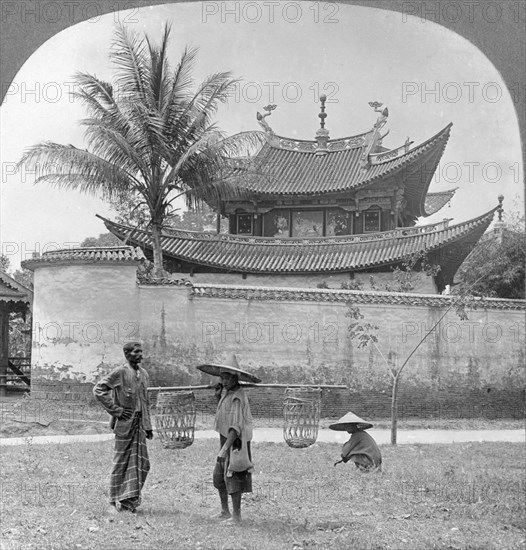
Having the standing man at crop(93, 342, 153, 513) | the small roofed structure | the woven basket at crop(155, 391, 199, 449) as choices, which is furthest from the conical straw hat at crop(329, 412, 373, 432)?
the small roofed structure

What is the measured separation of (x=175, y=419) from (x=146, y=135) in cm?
629

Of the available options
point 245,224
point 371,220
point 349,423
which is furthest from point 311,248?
point 349,423

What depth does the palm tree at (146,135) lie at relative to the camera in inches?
483

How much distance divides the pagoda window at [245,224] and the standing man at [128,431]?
1255 cm

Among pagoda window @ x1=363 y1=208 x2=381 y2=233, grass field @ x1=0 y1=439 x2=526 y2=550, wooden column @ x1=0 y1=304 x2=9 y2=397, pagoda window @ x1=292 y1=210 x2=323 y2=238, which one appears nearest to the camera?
grass field @ x1=0 y1=439 x2=526 y2=550

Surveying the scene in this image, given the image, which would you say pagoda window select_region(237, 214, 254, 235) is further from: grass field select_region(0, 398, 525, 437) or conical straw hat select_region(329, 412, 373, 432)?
conical straw hat select_region(329, 412, 373, 432)

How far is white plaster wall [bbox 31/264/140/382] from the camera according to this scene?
456 inches

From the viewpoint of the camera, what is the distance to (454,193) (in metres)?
20.4

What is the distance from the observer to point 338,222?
1750cm

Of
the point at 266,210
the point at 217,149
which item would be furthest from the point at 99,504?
the point at 266,210

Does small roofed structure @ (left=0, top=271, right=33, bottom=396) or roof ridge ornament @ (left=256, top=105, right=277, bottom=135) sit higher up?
roof ridge ornament @ (left=256, top=105, right=277, bottom=135)

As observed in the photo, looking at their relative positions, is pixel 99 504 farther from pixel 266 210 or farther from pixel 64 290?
pixel 266 210

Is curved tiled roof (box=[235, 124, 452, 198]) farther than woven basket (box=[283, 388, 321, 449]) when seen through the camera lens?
Yes

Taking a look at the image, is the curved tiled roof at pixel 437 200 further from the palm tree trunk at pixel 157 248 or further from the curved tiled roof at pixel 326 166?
the palm tree trunk at pixel 157 248
